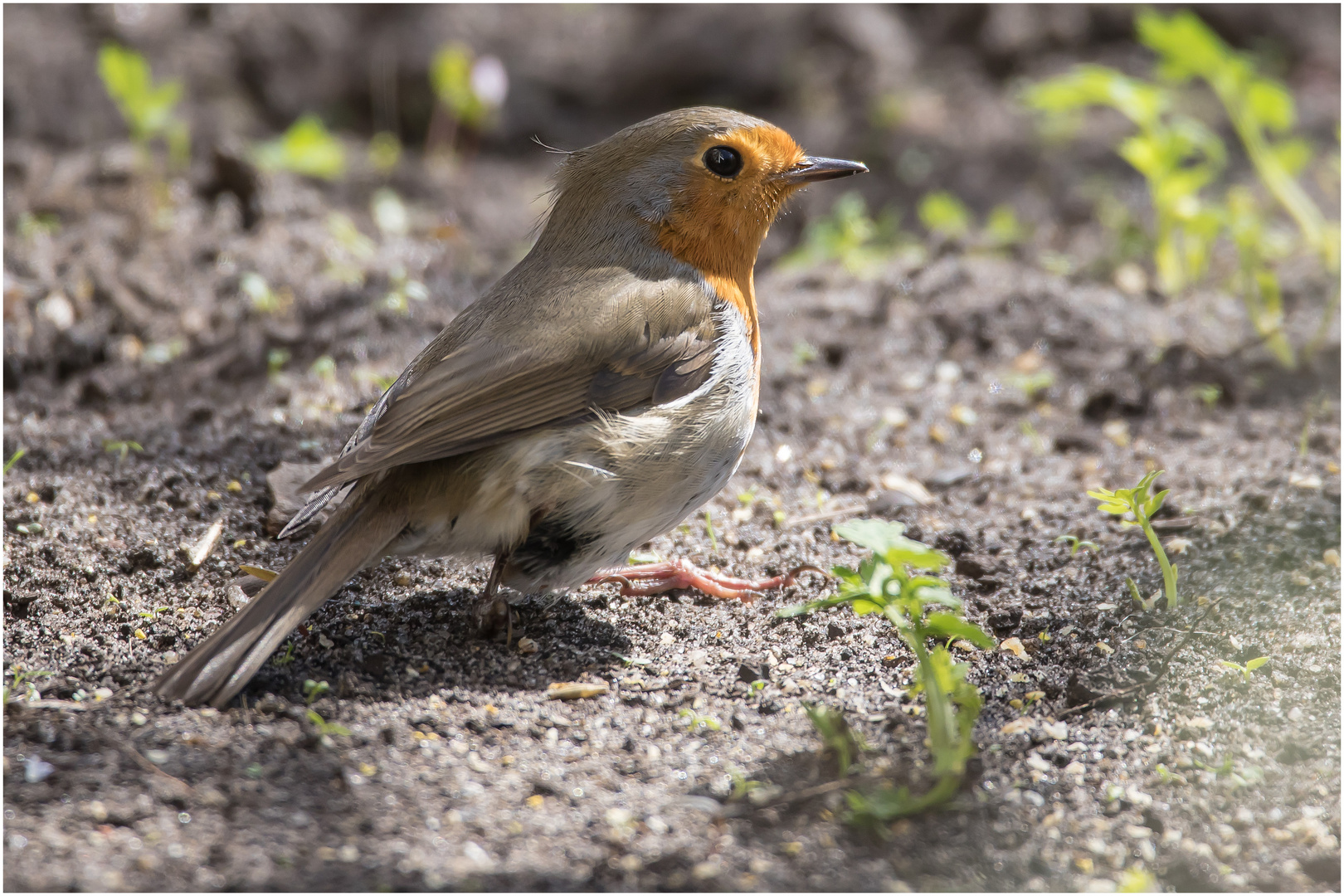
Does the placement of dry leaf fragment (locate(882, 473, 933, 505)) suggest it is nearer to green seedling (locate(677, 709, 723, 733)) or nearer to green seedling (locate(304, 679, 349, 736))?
green seedling (locate(677, 709, 723, 733))

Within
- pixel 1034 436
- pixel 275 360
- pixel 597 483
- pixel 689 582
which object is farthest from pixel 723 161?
pixel 275 360

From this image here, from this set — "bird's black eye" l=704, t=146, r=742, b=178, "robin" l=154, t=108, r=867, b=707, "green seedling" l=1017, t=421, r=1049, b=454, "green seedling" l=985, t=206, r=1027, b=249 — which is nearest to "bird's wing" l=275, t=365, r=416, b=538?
"robin" l=154, t=108, r=867, b=707

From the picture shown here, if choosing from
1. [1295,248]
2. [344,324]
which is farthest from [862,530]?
[1295,248]

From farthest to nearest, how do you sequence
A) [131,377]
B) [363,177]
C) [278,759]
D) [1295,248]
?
[363,177], [1295,248], [131,377], [278,759]

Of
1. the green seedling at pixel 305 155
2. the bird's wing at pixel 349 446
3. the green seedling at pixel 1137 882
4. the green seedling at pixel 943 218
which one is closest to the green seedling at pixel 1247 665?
the green seedling at pixel 1137 882

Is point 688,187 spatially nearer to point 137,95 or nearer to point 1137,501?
point 1137,501

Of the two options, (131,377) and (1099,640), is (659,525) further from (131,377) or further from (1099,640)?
(131,377)
